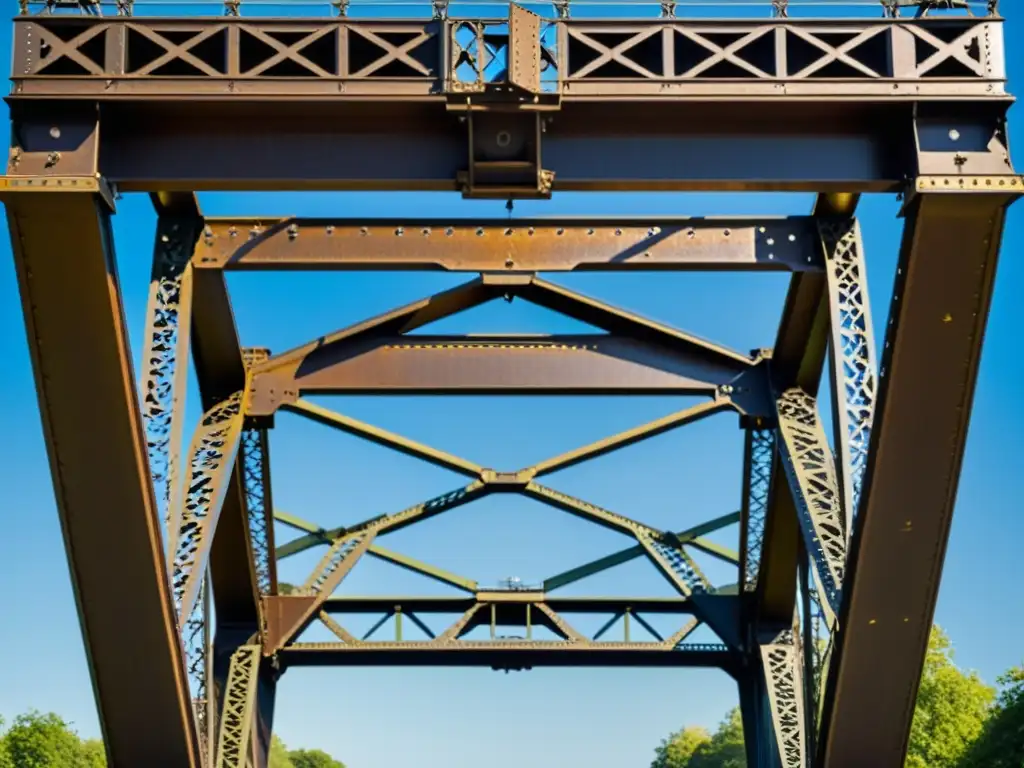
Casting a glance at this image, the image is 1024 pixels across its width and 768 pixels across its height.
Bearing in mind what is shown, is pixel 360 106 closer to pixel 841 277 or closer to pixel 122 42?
pixel 122 42

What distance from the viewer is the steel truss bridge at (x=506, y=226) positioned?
12703mm

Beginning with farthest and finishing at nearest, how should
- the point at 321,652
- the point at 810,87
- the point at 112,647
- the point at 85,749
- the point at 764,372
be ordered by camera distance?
the point at 85,749 < the point at 321,652 < the point at 764,372 < the point at 112,647 < the point at 810,87

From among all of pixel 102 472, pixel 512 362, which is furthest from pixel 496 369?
pixel 102 472

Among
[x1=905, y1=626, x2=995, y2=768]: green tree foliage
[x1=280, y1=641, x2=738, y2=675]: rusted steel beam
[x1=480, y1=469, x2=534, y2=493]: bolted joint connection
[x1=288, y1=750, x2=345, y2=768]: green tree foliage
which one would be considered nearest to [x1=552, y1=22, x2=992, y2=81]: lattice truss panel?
[x1=480, y1=469, x2=534, y2=493]: bolted joint connection

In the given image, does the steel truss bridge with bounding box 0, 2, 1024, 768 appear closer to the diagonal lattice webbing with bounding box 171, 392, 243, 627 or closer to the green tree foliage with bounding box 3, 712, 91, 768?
the diagonal lattice webbing with bounding box 171, 392, 243, 627

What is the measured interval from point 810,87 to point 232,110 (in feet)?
13.9

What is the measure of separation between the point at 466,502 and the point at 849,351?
681 centimetres

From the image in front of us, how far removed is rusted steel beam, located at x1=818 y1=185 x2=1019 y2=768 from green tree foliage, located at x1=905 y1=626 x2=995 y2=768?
2266 cm

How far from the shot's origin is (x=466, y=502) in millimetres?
20891

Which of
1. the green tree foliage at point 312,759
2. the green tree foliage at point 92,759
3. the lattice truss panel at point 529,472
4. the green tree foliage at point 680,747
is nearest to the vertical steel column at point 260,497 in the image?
the lattice truss panel at point 529,472

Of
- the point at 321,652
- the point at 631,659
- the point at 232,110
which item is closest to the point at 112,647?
the point at 232,110

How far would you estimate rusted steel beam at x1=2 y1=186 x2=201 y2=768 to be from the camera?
12875 mm

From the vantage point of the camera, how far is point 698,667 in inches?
829

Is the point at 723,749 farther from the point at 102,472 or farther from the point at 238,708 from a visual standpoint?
the point at 102,472
